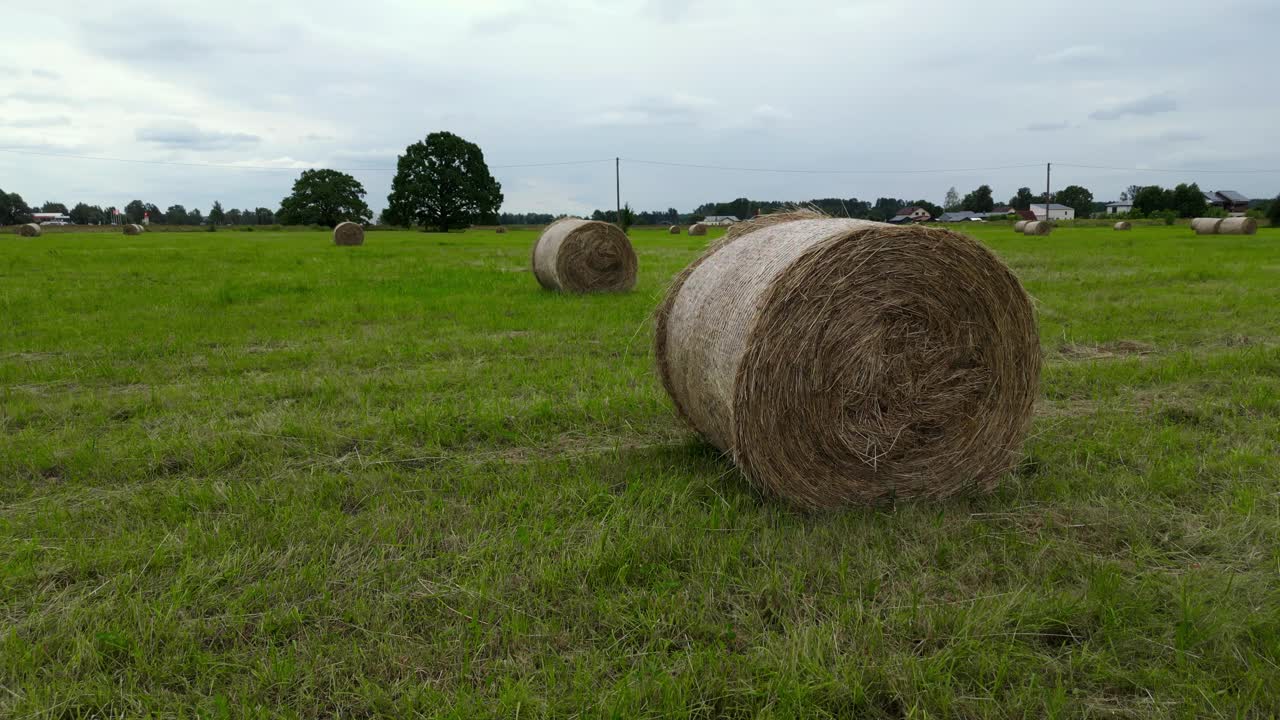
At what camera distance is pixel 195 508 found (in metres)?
4.46

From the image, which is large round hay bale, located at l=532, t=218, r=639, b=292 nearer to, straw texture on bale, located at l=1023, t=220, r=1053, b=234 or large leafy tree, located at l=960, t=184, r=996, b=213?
straw texture on bale, located at l=1023, t=220, r=1053, b=234

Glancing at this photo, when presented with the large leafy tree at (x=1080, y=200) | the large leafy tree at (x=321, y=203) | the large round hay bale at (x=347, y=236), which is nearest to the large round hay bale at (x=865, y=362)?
the large round hay bale at (x=347, y=236)

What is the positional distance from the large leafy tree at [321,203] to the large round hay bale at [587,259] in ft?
250

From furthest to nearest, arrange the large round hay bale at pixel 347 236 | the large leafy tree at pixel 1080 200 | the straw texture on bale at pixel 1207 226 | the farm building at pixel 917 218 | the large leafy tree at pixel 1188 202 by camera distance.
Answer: the large leafy tree at pixel 1080 200 < the large leafy tree at pixel 1188 202 < the straw texture on bale at pixel 1207 226 < the large round hay bale at pixel 347 236 < the farm building at pixel 917 218

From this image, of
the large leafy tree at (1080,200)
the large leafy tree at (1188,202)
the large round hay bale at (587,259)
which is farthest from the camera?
the large leafy tree at (1080,200)

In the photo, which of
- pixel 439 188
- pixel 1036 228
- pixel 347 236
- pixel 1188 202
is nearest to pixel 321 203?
pixel 439 188

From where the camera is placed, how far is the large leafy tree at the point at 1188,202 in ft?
234

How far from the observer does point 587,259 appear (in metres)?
15.0

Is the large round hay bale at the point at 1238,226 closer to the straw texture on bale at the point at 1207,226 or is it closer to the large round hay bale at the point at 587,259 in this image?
the straw texture on bale at the point at 1207,226

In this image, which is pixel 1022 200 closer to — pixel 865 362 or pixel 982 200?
pixel 982 200

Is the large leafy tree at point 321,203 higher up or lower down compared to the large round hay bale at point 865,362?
higher up

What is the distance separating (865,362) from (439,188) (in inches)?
2980

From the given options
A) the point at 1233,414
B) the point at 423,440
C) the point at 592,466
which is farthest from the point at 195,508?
the point at 1233,414

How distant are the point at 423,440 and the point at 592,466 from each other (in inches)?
54.9
